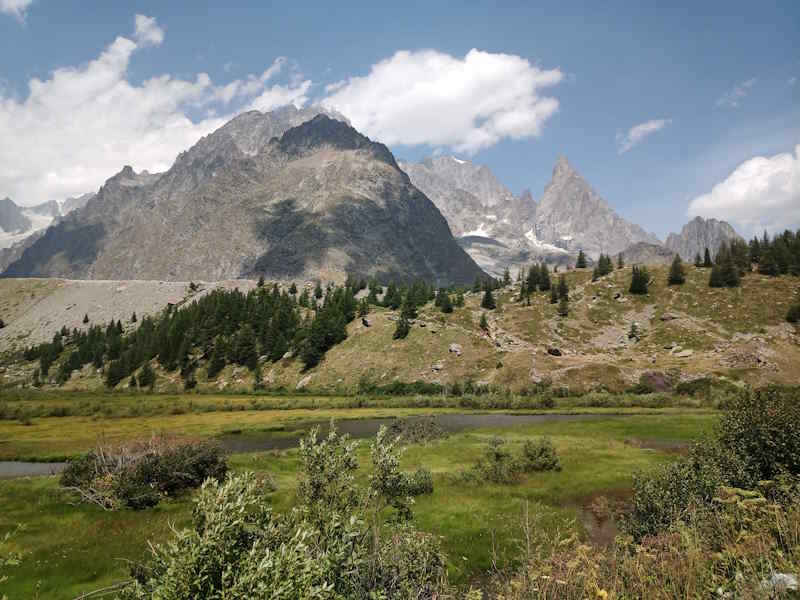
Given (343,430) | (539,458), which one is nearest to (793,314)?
(539,458)

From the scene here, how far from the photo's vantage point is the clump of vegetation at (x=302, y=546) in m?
7.56

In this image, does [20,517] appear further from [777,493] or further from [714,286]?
[714,286]

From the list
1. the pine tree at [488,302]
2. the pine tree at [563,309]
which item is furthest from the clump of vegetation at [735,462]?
the pine tree at [488,302]

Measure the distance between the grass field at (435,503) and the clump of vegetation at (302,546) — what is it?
321 cm

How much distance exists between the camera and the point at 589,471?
4212 centimetres

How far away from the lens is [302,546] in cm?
770

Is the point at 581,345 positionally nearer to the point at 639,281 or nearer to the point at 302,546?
the point at 639,281

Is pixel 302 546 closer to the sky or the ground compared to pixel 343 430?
closer to the sky

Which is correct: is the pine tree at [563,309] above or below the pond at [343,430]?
above

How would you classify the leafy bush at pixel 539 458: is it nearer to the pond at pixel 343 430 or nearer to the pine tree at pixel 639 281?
the pond at pixel 343 430

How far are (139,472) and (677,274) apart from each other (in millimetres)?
181533

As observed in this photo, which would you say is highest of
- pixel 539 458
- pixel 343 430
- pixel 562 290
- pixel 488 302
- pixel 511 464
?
pixel 562 290

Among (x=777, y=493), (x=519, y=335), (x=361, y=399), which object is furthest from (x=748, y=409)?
(x=519, y=335)

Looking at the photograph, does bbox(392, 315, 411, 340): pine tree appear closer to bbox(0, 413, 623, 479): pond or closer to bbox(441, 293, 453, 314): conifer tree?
bbox(441, 293, 453, 314): conifer tree
